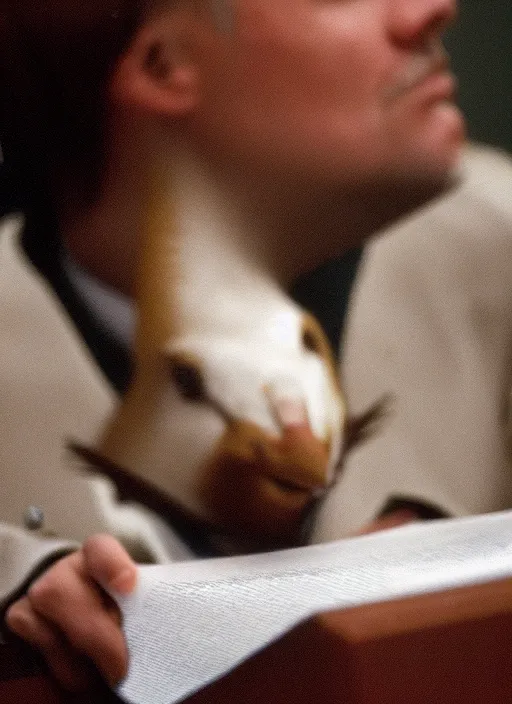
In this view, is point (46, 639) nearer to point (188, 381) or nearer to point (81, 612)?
point (81, 612)

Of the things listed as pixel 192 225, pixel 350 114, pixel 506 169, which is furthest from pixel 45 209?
pixel 506 169

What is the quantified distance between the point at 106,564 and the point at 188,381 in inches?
4.9

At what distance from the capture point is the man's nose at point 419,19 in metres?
0.60

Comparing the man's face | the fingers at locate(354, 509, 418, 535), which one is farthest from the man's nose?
the fingers at locate(354, 509, 418, 535)

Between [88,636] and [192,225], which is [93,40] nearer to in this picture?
[192,225]

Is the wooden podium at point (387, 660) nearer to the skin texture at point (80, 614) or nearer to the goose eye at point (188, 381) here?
the skin texture at point (80, 614)

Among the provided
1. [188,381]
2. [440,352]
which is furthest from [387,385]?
[188,381]

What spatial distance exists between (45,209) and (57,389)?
11 centimetres

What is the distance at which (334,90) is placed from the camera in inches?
23.1

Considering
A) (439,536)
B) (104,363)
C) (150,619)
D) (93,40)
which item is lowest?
(439,536)

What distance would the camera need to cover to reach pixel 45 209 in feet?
1.75

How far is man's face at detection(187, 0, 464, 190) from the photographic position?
0.57 m

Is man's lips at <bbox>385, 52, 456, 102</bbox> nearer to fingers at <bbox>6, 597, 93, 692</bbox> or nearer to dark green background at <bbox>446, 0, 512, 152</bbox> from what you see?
dark green background at <bbox>446, 0, 512, 152</bbox>

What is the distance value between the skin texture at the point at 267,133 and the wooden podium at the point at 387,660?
0.06m
